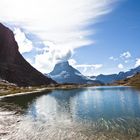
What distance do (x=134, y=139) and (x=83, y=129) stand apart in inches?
416

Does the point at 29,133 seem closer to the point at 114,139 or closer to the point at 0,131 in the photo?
the point at 0,131

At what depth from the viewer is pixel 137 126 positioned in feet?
148

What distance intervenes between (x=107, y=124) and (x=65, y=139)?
13.8m

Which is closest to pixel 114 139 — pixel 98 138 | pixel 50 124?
pixel 98 138

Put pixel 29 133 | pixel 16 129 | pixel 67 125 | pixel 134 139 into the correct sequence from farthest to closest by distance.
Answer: pixel 67 125, pixel 16 129, pixel 29 133, pixel 134 139

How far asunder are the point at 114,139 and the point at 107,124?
12255 millimetres

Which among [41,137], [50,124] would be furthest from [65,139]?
[50,124]

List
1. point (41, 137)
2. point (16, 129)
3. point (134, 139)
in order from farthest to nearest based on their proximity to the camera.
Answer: point (16, 129) → point (41, 137) → point (134, 139)

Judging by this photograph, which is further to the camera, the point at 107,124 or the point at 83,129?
the point at 107,124

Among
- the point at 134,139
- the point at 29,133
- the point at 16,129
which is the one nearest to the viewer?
the point at 134,139

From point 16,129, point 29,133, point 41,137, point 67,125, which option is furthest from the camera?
point 67,125

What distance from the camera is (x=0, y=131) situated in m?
42.1

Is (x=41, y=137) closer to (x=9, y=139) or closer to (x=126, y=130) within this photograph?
(x=9, y=139)

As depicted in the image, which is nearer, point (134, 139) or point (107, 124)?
point (134, 139)
